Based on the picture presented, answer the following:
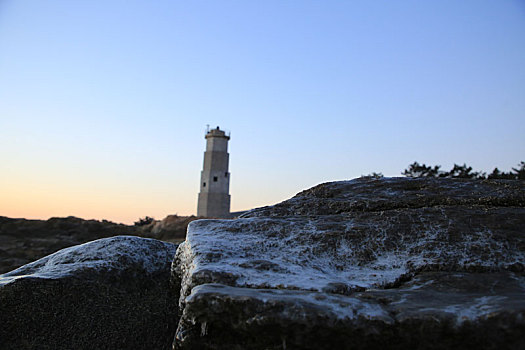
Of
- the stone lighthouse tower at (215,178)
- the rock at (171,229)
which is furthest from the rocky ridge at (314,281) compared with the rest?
the stone lighthouse tower at (215,178)

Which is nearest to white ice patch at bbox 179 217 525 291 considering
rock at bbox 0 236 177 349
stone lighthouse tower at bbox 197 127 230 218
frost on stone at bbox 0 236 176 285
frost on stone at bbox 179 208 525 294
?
frost on stone at bbox 179 208 525 294

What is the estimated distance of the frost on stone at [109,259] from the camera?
4465 mm

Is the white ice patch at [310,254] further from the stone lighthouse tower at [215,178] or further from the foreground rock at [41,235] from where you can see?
the stone lighthouse tower at [215,178]

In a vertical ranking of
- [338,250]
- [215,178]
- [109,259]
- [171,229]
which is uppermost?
[215,178]

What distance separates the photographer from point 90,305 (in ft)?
12.7

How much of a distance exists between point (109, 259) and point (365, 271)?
8.58 feet

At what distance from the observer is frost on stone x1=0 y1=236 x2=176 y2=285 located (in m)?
4.46

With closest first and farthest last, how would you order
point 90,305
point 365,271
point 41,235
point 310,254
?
point 365,271 → point 310,254 → point 90,305 → point 41,235

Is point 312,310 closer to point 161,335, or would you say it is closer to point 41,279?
point 161,335

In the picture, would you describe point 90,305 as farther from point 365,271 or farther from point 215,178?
point 215,178

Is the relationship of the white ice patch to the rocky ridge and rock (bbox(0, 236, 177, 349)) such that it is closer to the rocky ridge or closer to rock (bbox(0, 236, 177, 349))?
the rocky ridge

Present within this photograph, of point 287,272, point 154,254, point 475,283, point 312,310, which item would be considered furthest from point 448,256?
point 154,254

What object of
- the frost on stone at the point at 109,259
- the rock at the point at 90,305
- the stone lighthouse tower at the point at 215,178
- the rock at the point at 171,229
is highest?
the stone lighthouse tower at the point at 215,178

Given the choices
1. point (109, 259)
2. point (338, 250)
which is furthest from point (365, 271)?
point (109, 259)
